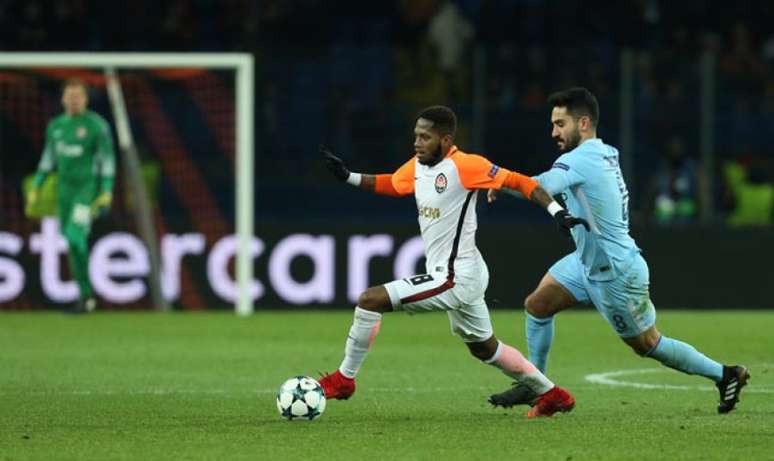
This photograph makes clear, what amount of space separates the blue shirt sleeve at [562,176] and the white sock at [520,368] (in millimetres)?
889

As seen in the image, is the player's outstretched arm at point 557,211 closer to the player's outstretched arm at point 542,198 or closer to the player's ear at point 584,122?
the player's outstretched arm at point 542,198

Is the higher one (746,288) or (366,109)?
(366,109)

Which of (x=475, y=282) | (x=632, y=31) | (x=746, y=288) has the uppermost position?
(x=632, y=31)

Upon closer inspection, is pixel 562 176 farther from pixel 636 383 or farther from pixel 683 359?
pixel 636 383

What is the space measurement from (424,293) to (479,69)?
33.3ft

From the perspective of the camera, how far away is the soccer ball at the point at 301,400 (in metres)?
8.48

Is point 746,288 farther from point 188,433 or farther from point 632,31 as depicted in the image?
point 188,433

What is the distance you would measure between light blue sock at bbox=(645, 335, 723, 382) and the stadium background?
8191 millimetres

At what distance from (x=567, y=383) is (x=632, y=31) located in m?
11.1

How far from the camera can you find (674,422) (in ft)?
27.7

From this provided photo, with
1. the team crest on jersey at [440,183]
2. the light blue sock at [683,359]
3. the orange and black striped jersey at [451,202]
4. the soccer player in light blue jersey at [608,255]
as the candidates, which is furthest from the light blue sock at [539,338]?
the team crest on jersey at [440,183]

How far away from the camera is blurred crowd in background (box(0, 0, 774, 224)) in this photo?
18.1 metres

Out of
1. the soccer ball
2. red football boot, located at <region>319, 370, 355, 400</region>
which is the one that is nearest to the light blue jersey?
red football boot, located at <region>319, 370, 355, 400</region>

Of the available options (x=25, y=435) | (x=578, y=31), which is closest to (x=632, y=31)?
(x=578, y=31)
